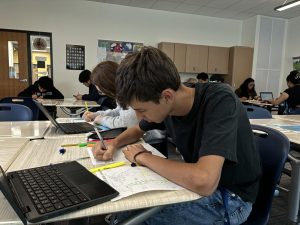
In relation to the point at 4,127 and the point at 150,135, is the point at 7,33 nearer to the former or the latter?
the point at 4,127

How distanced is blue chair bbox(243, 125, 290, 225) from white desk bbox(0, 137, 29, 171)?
0.94 meters

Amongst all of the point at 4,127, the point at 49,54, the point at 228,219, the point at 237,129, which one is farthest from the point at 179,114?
the point at 49,54

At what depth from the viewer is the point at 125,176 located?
0.78 metres

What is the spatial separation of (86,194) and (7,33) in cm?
546

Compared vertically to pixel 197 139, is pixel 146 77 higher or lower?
higher

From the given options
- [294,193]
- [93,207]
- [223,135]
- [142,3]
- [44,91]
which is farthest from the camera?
[142,3]

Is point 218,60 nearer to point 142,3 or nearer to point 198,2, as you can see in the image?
point 198,2

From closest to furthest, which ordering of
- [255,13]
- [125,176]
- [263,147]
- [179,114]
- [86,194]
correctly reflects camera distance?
[86,194] → [125,176] → [179,114] → [263,147] → [255,13]

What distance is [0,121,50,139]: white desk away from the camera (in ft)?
4.42

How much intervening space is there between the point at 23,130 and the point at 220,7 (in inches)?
208

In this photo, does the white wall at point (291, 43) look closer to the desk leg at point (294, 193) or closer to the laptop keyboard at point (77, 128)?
the desk leg at point (294, 193)

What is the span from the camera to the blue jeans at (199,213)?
0.82 m

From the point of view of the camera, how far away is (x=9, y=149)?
3.52 feet

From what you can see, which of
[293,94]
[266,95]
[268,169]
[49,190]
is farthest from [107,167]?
[266,95]
